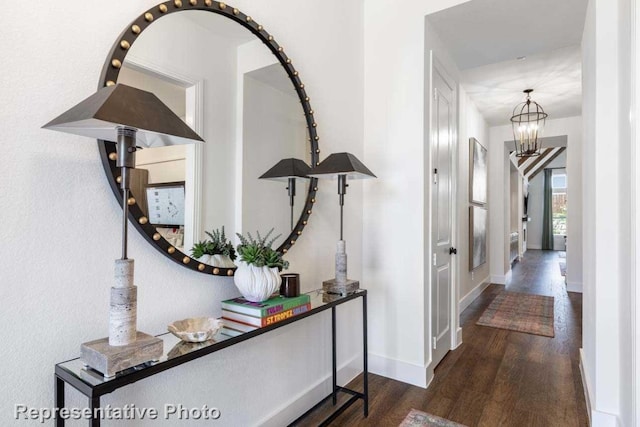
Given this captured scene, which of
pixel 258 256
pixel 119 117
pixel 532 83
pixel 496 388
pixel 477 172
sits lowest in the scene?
pixel 496 388

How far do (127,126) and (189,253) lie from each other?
2.19 feet

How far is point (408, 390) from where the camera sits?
250 centimetres

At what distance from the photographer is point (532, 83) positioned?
4.30 m

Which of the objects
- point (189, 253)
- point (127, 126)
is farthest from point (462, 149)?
point (127, 126)

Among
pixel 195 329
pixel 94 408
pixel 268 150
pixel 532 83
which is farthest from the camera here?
pixel 532 83

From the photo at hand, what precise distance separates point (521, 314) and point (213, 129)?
172 inches

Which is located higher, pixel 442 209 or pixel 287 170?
pixel 287 170

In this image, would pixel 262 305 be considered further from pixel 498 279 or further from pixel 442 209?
pixel 498 279

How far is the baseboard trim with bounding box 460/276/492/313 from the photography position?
4.59 metres

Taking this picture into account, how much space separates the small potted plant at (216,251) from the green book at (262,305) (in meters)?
0.18

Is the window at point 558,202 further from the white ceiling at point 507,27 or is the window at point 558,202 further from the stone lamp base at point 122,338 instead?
the stone lamp base at point 122,338
